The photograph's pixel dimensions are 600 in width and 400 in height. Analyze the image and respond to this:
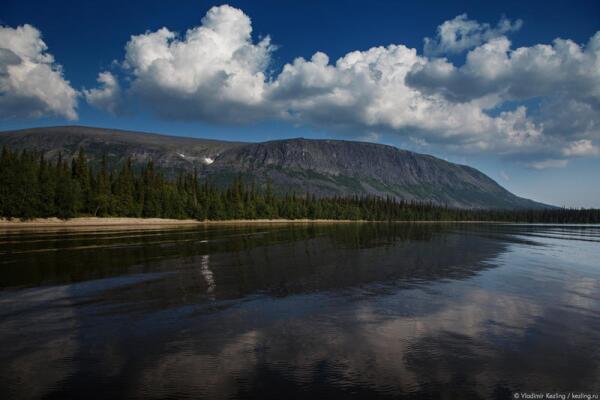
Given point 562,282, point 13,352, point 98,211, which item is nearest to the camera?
point 13,352

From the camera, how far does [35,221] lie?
100875mm

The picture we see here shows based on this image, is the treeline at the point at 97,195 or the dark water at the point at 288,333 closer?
the dark water at the point at 288,333

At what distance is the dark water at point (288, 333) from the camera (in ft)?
34.0

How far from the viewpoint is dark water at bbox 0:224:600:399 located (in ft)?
34.0

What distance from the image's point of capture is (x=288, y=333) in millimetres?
14664

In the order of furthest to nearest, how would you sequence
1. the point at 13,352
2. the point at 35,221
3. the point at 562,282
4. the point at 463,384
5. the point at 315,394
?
1. the point at 35,221
2. the point at 562,282
3. the point at 13,352
4. the point at 463,384
5. the point at 315,394

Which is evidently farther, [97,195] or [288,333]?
[97,195]

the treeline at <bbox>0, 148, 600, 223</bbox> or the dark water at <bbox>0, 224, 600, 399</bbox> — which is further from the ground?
the treeline at <bbox>0, 148, 600, 223</bbox>

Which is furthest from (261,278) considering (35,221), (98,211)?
(98,211)

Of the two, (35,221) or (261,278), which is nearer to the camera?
(261,278)

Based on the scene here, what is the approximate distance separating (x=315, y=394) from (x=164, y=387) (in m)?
4.14

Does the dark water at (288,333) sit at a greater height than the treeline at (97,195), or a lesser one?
lesser

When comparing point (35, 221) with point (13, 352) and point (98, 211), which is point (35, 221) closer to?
point (98, 211)

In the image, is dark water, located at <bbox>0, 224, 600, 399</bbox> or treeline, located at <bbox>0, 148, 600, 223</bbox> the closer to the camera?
dark water, located at <bbox>0, 224, 600, 399</bbox>
